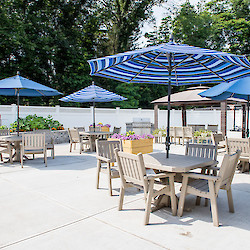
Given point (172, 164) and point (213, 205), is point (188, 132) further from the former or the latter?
point (213, 205)

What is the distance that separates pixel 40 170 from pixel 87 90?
4.50 meters

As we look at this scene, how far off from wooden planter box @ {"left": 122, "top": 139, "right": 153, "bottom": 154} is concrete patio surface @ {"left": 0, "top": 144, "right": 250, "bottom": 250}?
312 centimetres

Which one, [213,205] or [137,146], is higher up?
[137,146]

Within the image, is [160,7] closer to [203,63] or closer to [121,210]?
[203,63]

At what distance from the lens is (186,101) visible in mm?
12531

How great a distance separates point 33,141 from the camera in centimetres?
746

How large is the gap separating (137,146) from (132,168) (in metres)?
5.02

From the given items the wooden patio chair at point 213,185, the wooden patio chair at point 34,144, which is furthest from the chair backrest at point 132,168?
the wooden patio chair at point 34,144

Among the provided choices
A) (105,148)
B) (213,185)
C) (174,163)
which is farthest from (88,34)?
(213,185)

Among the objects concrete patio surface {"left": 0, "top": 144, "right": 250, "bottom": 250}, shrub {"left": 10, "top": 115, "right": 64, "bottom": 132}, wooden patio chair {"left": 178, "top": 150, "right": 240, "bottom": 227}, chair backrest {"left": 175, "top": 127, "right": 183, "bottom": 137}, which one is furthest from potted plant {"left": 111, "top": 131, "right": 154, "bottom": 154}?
shrub {"left": 10, "top": 115, "right": 64, "bottom": 132}

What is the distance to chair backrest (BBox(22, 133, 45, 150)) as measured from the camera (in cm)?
736

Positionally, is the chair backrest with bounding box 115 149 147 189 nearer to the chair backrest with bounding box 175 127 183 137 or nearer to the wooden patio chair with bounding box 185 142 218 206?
the wooden patio chair with bounding box 185 142 218 206

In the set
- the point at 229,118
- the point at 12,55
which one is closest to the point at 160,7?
the point at 229,118

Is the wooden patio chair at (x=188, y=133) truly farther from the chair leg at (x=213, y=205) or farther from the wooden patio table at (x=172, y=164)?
the chair leg at (x=213, y=205)
